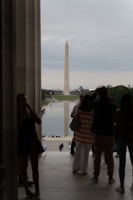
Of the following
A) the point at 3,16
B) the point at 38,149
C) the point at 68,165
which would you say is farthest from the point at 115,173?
the point at 3,16

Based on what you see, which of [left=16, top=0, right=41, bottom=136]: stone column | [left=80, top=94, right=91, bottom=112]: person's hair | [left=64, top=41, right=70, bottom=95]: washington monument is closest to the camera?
[left=80, top=94, right=91, bottom=112]: person's hair

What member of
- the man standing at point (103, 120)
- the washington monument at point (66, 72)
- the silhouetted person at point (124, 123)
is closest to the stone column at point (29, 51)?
the man standing at point (103, 120)

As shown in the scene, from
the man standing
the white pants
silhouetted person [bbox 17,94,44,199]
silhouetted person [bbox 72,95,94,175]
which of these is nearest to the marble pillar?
silhouetted person [bbox 17,94,44,199]

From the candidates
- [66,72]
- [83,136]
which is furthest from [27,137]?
[66,72]

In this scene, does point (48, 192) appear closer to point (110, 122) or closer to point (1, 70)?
point (110, 122)

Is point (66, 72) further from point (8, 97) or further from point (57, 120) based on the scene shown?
point (8, 97)

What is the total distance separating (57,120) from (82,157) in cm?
3476

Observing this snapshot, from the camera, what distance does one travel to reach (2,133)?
14.4ft

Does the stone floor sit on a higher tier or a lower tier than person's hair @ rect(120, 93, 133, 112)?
lower

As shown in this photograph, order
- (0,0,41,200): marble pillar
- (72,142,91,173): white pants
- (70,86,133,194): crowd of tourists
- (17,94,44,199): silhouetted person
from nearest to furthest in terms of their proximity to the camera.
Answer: (0,0,41,200): marble pillar, (17,94,44,199): silhouetted person, (70,86,133,194): crowd of tourists, (72,142,91,173): white pants

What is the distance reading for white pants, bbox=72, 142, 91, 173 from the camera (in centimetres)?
1147

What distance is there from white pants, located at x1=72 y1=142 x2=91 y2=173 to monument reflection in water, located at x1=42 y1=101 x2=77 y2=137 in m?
19.6

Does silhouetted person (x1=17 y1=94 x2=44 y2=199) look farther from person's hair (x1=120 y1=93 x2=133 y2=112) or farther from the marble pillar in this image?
the marble pillar

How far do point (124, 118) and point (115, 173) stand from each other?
299 cm
